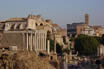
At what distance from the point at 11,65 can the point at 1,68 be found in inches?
14.8

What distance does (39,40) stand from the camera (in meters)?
41.2

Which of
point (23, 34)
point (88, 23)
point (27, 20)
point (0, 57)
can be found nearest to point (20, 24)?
point (27, 20)

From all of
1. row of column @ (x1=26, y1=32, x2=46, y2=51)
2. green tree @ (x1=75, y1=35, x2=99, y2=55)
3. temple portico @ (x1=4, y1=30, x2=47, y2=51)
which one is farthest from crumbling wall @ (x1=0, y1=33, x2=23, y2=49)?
green tree @ (x1=75, y1=35, x2=99, y2=55)

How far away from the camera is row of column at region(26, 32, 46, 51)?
36681 mm

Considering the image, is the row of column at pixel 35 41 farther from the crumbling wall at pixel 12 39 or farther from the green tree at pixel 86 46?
the green tree at pixel 86 46

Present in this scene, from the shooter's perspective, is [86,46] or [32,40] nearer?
[32,40]

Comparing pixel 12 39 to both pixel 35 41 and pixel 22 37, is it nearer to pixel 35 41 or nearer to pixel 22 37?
pixel 22 37

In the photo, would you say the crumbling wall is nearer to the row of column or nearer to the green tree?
the row of column

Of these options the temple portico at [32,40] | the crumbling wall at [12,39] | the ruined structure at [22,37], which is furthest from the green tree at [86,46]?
the crumbling wall at [12,39]

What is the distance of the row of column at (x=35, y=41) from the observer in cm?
3668

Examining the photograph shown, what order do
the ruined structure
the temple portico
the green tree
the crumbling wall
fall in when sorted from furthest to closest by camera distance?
the green tree < the temple portico < the ruined structure < the crumbling wall

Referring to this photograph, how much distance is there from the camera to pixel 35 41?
3912cm

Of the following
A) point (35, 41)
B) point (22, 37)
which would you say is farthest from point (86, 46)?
point (22, 37)

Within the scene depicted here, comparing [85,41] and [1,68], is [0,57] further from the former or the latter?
[85,41]
